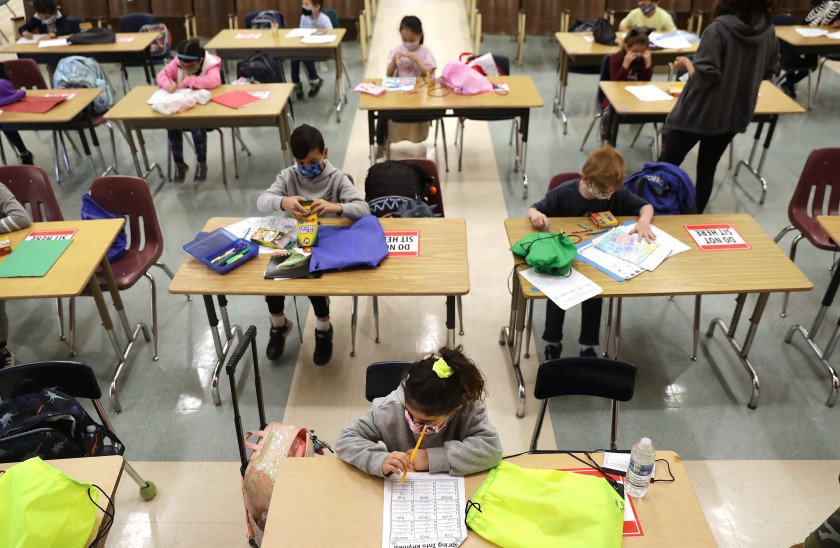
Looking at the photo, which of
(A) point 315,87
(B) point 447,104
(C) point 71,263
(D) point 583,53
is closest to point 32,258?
(C) point 71,263

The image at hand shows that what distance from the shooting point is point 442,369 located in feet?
5.41

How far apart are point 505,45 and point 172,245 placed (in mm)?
5805

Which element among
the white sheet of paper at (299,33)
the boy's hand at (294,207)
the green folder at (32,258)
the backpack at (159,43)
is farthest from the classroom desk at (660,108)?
the backpack at (159,43)

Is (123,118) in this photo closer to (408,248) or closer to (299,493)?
(408,248)

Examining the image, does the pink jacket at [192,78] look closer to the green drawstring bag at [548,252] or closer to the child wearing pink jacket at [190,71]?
the child wearing pink jacket at [190,71]

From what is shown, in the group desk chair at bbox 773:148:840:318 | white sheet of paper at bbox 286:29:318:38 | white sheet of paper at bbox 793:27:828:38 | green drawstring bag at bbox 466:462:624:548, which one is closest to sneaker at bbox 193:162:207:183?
white sheet of paper at bbox 286:29:318:38

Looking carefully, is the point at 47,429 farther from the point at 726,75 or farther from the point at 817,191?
the point at 817,191

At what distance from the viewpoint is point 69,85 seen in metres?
5.05

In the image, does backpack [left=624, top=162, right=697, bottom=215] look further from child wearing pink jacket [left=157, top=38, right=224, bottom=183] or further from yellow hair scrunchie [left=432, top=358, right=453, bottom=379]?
child wearing pink jacket [left=157, top=38, right=224, bottom=183]

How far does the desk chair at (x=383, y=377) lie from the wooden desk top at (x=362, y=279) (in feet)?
1.46

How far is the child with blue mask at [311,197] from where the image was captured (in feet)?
9.39

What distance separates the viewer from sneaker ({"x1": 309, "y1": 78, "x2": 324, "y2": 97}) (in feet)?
21.9

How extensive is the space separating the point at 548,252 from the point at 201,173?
3554mm

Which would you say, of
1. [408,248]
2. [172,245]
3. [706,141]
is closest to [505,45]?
[706,141]
